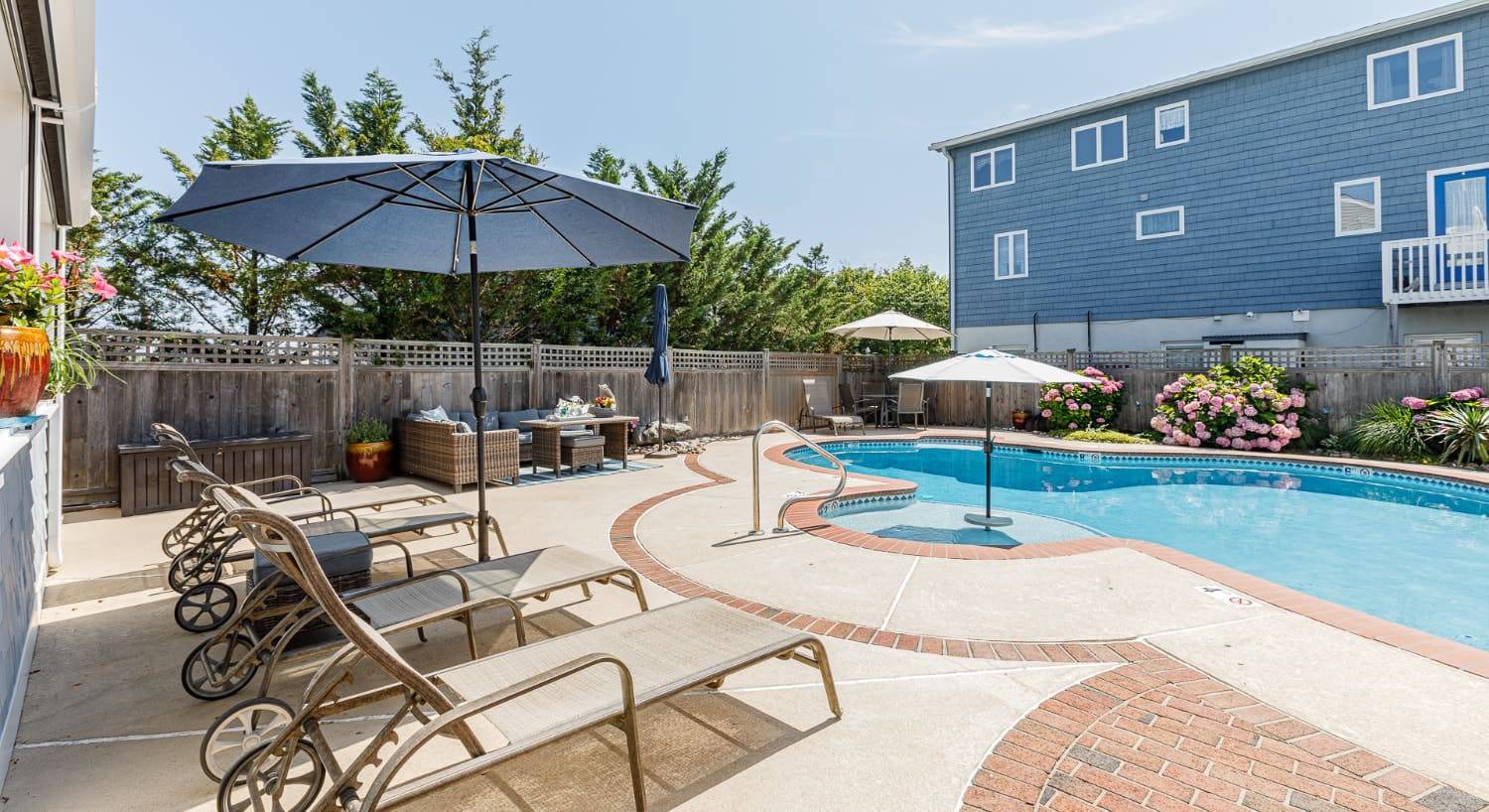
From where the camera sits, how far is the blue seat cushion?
128 inches

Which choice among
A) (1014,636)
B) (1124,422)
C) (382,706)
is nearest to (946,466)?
(1124,422)

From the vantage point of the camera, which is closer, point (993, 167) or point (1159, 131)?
point (1159, 131)

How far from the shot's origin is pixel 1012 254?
1681cm

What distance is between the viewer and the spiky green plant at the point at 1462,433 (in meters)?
9.07

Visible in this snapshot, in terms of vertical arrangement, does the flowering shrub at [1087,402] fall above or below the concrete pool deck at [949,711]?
above

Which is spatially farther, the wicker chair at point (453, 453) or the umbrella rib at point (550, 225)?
the wicker chair at point (453, 453)

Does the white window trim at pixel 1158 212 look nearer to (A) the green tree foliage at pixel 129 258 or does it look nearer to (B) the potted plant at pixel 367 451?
(B) the potted plant at pixel 367 451

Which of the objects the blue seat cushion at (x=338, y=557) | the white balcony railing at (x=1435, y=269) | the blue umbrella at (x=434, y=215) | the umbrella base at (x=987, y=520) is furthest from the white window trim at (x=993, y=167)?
the blue seat cushion at (x=338, y=557)

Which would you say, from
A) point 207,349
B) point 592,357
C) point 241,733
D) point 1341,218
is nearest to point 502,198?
point 241,733

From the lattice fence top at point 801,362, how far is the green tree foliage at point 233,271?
894 centimetres

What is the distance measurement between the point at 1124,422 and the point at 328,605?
47.2 ft

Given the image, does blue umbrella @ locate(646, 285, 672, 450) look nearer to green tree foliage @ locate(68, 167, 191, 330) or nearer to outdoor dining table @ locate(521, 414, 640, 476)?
outdoor dining table @ locate(521, 414, 640, 476)

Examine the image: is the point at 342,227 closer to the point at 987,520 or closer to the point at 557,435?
the point at 557,435

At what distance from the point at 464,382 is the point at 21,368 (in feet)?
24.4
